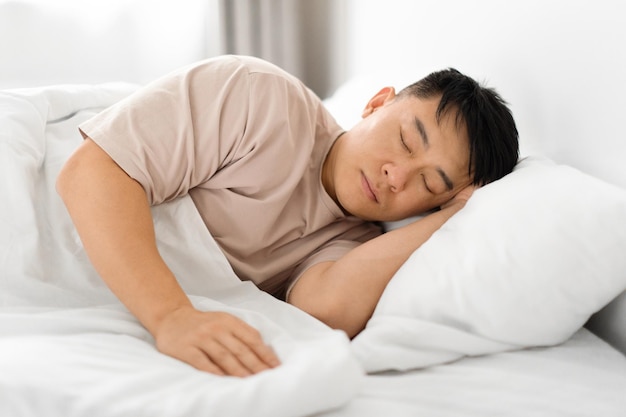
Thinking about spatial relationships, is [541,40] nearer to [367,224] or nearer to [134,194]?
[367,224]

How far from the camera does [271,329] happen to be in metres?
0.88

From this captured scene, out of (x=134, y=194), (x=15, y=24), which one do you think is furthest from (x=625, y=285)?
(x=15, y=24)

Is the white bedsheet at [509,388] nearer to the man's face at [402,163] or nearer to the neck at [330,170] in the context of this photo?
the man's face at [402,163]

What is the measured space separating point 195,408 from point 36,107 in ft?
2.75

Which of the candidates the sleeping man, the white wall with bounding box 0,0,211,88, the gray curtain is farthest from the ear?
the white wall with bounding box 0,0,211,88

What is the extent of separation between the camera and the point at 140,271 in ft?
3.08

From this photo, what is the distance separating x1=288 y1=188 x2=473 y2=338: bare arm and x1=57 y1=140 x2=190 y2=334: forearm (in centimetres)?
24

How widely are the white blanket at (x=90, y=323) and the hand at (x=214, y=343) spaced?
18mm

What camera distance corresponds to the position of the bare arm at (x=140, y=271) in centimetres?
81

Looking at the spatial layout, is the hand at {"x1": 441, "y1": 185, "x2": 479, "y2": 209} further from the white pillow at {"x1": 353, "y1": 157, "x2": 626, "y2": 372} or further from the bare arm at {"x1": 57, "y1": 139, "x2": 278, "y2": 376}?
the bare arm at {"x1": 57, "y1": 139, "x2": 278, "y2": 376}

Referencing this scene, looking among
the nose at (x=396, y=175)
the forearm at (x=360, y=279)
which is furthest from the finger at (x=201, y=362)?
the nose at (x=396, y=175)

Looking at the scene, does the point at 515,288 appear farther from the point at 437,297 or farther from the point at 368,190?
the point at 368,190

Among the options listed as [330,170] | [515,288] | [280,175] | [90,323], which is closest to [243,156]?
[280,175]

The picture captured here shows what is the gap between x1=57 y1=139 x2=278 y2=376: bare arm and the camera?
806 mm
